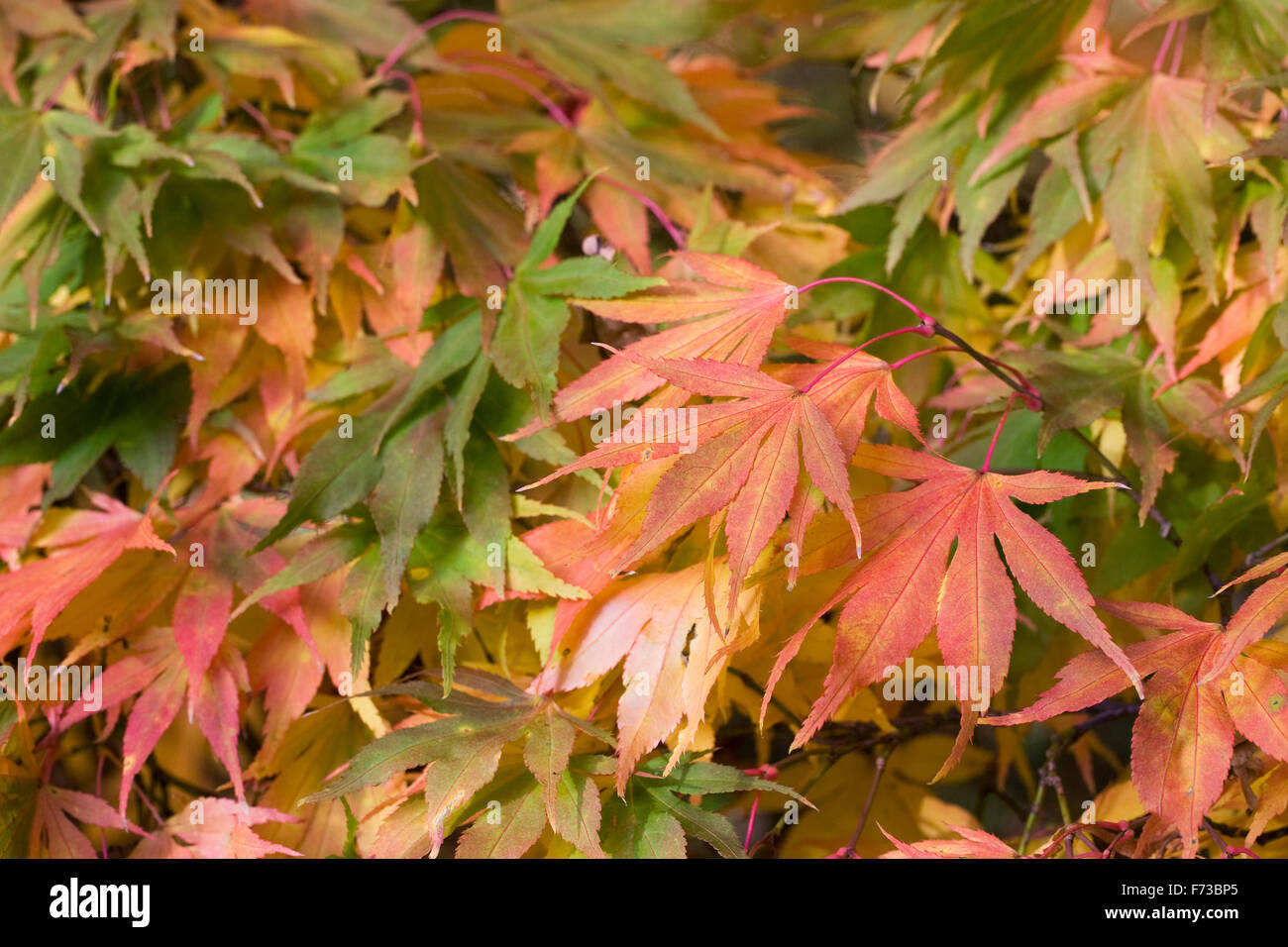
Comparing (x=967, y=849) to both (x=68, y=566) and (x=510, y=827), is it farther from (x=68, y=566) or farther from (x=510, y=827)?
(x=68, y=566)

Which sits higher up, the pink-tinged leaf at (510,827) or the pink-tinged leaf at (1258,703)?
the pink-tinged leaf at (1258,703)

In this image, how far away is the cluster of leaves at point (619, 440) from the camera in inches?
23.0

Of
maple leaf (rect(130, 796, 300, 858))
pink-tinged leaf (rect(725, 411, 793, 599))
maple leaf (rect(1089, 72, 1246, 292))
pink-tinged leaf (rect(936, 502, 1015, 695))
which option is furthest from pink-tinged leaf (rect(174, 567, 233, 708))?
maple leaf (rect(1089, 72, 1246, 292))

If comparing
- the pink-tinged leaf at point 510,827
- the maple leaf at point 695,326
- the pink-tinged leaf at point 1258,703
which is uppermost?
the maple leaf at point 695,326

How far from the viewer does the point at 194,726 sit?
36.8 inches

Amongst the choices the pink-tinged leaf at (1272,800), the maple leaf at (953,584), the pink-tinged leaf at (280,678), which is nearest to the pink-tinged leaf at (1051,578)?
the maple leaf at (953,584)

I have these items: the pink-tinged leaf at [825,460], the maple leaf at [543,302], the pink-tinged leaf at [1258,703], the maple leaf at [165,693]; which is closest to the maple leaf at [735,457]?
the pink-tinged leaf at [825,460]

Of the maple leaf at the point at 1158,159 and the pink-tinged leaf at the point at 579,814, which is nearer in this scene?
the pink-tinged leaf at the point at 579,814

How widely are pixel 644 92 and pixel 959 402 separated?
43 centimetres

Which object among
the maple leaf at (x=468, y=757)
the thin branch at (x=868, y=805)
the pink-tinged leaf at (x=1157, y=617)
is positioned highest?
the pink-tinged leaf at (x=1157, y=617)

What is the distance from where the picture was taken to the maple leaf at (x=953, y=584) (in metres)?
0.53

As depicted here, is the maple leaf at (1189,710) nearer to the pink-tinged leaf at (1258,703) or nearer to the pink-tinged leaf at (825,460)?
the pink-tinged leaf at (1258,703)

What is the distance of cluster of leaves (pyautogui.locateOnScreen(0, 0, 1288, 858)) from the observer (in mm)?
584

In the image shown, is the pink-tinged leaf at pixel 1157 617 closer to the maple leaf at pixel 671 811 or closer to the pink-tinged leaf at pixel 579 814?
the maple leaf at pixel 671 811
